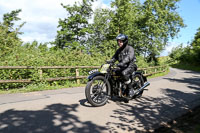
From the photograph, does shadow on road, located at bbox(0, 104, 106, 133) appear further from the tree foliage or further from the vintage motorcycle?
the tree foliage

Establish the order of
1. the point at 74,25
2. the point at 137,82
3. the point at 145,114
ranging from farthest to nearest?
the point at 74,25
the point at 137,82
the point at 145,114

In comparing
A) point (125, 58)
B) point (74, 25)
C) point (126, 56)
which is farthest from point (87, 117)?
point (74, 25)

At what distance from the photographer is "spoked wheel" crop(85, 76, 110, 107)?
472 centimetres

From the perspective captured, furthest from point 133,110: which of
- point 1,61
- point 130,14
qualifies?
point 130,14

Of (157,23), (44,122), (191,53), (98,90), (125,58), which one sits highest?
(157,23)

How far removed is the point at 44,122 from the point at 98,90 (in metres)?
1.85

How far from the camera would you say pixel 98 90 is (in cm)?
484

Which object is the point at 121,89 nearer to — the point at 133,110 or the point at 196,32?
the point at 133,110

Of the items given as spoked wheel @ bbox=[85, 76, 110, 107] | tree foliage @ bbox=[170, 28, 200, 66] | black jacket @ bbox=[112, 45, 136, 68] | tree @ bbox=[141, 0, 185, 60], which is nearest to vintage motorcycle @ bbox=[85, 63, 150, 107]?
spoked wheel @ bbox=[85, 76, 110, 107]

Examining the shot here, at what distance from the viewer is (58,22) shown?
30.5 m

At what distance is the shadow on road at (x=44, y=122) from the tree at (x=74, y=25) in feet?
85.0

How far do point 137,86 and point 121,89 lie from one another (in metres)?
0.93

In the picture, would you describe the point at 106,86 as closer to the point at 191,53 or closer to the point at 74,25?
the point at 74,25

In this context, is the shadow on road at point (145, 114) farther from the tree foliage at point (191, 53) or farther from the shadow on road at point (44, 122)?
the tree foliage at point (191, 53)
